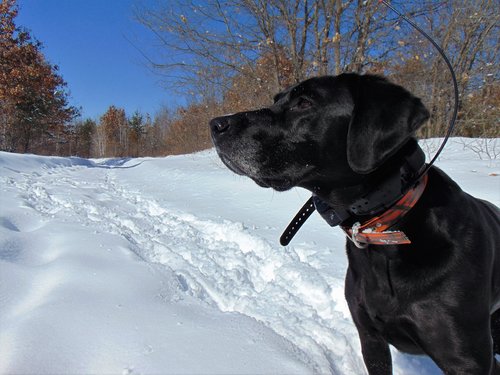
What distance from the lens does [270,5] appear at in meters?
7.28

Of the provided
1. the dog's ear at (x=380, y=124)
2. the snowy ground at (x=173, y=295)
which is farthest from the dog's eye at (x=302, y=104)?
the snowy ground at (x=173, y=295)

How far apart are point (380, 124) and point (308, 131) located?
318mm

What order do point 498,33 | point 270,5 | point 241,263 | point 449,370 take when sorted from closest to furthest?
1. point 449,370
2. point 241,263
3. point 270,5
4. point 498,33

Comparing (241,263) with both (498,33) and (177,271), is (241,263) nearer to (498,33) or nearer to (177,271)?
(177,271)

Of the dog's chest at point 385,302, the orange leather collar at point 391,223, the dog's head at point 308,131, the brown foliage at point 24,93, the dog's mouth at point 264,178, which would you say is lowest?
the dog's chest at point 385,302

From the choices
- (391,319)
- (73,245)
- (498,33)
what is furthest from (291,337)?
(498,33)

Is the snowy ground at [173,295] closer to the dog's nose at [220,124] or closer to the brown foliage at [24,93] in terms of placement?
the dog's nose at [220,124]

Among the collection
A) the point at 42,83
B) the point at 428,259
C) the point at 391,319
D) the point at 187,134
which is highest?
the point at 42,83

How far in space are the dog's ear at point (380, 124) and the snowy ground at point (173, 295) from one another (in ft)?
3.28

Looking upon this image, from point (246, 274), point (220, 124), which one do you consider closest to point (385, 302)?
point (220, 124)

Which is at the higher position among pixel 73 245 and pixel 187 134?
pixel 187 134

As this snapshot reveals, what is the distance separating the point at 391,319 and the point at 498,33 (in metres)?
10.4

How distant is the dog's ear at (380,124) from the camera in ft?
4.40

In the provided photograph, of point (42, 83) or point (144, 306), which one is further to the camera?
point (42, 83)
